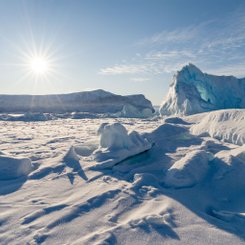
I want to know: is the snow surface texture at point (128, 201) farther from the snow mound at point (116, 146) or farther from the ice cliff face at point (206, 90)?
the ice cliff face at point (206, 90)

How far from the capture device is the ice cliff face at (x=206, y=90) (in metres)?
20.4

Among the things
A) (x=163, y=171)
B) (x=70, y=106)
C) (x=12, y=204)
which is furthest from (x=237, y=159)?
(x=70, y=106)

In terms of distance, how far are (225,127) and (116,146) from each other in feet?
9.10

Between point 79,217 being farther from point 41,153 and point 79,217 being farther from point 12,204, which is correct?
point 41,153

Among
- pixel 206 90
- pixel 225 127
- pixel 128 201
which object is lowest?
pixel 128 201

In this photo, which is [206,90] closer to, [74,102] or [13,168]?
[74,102]

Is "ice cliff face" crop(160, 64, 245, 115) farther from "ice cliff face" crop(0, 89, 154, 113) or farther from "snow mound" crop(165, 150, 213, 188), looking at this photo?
"snow mound" crop(165, 150, 213, 188)

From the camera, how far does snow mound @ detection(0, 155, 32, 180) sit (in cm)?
335

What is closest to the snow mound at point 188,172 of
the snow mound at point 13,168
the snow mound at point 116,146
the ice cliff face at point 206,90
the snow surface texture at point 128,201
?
the snow surface texture at point 128,201

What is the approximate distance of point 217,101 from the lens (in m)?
21.2

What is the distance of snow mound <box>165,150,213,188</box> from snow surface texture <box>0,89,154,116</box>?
22.4 meters

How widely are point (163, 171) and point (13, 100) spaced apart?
1087 inches

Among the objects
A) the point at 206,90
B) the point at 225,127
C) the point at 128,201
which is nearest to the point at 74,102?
the point at 206,90

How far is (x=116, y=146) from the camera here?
4.03 metres
